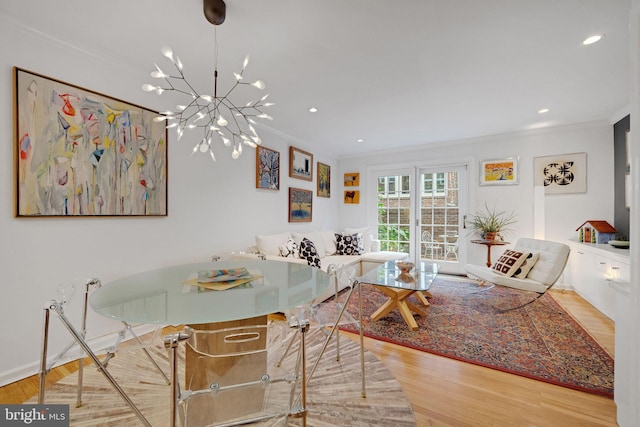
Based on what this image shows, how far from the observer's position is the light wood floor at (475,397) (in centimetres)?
145

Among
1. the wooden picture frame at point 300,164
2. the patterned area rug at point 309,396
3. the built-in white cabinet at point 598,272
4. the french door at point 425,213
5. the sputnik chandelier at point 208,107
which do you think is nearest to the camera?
the patterned area rug at point 309,396

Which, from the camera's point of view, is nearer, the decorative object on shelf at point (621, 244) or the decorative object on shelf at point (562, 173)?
the decorative object on shelf at point (621, 244)

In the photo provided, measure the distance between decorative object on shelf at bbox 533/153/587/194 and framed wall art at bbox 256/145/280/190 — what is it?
388cm

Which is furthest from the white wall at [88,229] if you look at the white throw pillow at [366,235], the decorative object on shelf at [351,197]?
the decorative object on shelf at [351,197]

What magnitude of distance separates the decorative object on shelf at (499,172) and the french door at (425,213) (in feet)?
1.04

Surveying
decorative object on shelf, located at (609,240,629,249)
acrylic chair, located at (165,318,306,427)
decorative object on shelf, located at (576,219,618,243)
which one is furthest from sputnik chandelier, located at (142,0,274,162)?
decorative object on shelf, located at (576,219,618,243)

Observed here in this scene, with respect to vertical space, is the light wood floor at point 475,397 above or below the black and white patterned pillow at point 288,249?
below

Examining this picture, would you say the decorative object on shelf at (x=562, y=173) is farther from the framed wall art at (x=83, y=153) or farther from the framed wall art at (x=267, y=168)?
the framed wall art at (x=83, y=153)

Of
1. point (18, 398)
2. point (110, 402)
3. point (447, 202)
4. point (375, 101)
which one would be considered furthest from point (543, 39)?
point (18, 398)

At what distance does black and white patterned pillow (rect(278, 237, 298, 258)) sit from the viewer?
3.28 metres

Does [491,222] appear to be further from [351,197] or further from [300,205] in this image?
[300,205]

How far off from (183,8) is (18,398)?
256 centimetres

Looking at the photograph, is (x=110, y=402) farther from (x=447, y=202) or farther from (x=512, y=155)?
(x=512, y=155)

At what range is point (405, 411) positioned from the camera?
1500mm
